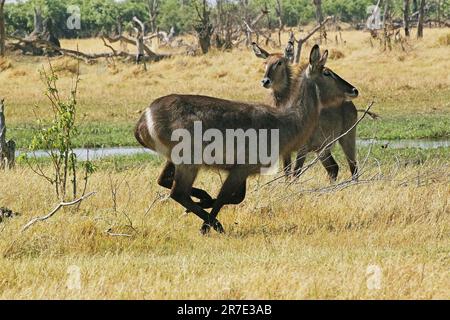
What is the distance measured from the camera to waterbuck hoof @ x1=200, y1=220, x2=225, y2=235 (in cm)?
746

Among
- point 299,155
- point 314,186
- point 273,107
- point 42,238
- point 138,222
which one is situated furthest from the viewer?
point 299,155

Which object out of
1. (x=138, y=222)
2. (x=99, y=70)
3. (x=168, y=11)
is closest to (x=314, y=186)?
(x=138, y=222)

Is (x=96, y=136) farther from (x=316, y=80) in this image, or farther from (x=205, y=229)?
(x=205, y=229)

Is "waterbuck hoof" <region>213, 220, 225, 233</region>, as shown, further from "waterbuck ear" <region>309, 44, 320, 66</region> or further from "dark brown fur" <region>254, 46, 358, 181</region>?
"waterbuck ear" <region>309, 44, 320, 66</region>

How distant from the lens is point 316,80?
861 centimetres

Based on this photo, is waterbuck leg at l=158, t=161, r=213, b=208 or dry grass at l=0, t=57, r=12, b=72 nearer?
waterbuck leg at l=158, t=161, r=213, b=208

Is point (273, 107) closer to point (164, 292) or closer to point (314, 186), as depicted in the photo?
point (314, 186)

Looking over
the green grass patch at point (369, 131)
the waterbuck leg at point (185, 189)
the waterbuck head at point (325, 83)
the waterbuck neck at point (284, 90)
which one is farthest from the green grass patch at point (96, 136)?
the waterbuck leg at point (185, 189)

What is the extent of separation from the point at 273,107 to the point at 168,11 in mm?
55514

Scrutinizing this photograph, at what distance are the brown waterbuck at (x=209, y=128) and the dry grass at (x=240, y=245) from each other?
0.27m

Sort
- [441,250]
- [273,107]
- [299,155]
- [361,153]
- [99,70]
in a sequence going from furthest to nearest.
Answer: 1. [99,70]
2. [361,153]
3. [299,155]
4. [273,107]
5. [441,250]

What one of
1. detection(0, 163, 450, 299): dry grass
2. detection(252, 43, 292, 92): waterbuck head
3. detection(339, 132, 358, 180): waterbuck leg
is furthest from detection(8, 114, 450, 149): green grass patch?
detection(252, 43, 292, 92): waterbuck head

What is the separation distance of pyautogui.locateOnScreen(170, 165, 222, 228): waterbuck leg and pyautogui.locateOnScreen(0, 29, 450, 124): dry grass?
9685 mm
